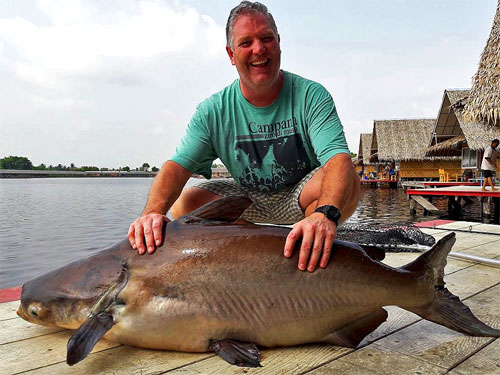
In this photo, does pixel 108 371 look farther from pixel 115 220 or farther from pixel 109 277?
pixel 115 220

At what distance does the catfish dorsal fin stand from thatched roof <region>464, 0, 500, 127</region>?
28.2 feet

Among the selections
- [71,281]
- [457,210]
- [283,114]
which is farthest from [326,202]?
[457,210]

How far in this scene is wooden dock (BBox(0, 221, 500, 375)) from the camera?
1.68 m

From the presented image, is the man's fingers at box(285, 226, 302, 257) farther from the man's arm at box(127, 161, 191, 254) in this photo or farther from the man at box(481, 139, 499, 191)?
the man at box(481, 139, 499, 191)

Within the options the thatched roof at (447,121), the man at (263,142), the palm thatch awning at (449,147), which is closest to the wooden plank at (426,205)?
the palm thatch awning at (449,147)

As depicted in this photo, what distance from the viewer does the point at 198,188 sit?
11.2 ft

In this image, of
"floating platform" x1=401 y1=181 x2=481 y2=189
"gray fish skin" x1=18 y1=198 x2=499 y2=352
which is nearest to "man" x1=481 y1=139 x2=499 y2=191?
"floating platform" x1=401 y1=181 x2=481 y2=189

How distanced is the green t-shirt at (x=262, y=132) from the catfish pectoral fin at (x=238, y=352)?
51.9 inches

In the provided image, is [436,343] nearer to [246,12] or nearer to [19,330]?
[19,330]

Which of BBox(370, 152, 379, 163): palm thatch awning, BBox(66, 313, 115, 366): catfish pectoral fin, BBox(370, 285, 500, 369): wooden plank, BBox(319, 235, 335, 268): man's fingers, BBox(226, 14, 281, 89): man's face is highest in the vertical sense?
BBox(370, 152, 379, 163): palm thatch awning

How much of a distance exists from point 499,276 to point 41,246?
379 inches

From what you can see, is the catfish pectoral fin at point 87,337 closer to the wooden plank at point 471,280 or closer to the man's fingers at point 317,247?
the man's fingers at point 317,247

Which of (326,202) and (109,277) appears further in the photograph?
(326,202)

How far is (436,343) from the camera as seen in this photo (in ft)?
6.28
